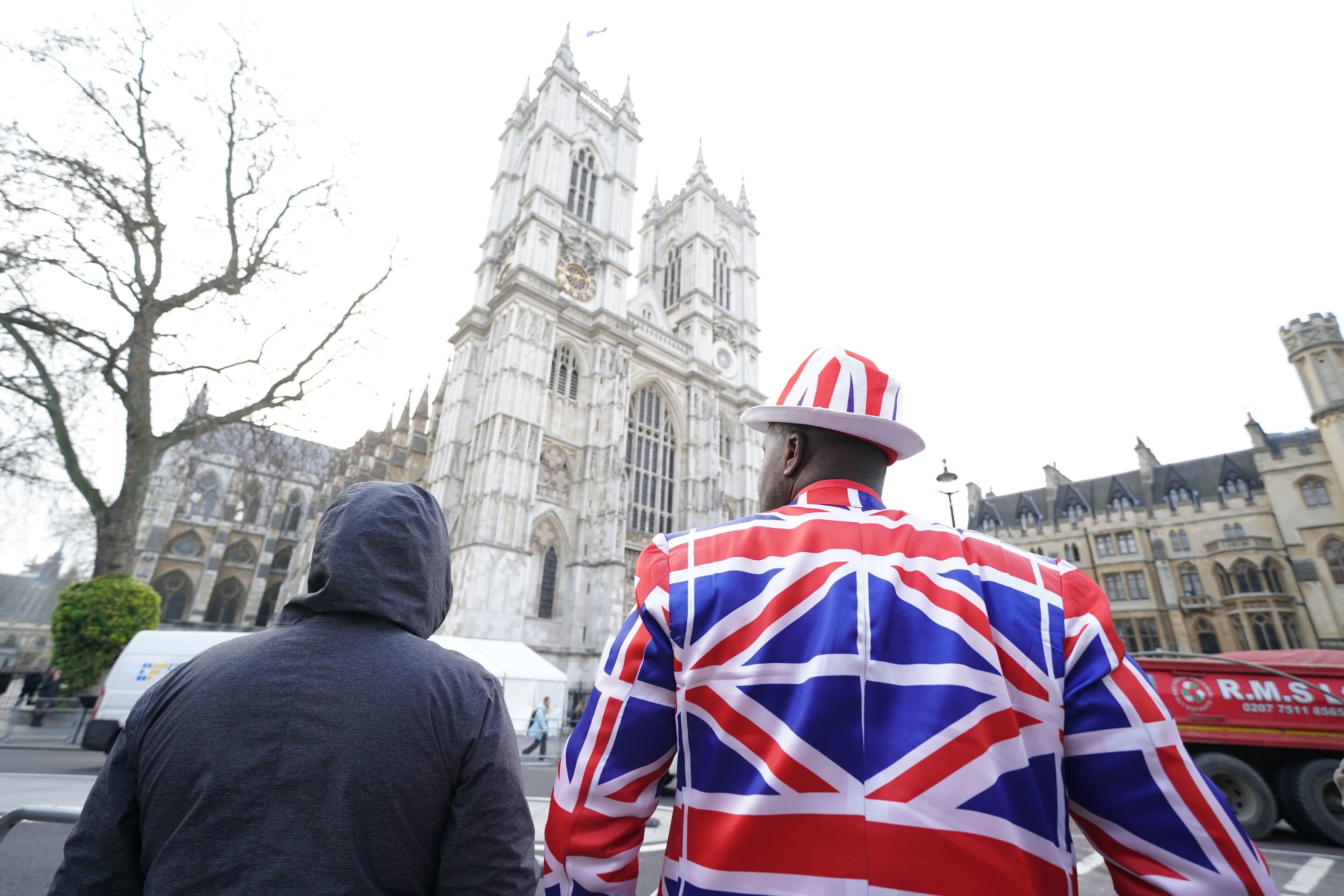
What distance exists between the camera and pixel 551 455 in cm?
2458

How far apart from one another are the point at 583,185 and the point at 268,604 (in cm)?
3237

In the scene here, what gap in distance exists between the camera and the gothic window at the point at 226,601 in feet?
114

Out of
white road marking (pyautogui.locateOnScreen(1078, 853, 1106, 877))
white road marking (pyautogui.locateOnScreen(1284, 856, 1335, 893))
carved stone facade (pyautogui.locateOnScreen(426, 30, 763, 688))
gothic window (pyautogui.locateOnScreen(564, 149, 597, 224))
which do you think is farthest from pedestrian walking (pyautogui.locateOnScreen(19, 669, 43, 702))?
gothic window (pyautogui.locateOnScreen(564, 149, 597, 224))

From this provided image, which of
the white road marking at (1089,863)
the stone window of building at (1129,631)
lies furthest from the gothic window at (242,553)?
the stone window of building at (1129,631)

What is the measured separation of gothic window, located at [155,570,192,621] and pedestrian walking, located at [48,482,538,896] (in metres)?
43.2

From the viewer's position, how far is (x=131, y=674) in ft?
32.2

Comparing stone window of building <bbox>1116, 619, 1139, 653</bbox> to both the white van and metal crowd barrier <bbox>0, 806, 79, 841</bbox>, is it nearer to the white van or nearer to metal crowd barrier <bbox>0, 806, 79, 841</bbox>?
the white van

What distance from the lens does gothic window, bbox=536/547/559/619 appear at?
23.1 meters

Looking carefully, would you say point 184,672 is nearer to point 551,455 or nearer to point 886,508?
point 886,508

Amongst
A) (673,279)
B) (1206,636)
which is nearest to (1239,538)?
(1206,636)

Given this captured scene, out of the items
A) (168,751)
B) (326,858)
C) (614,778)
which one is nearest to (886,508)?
(614,778)

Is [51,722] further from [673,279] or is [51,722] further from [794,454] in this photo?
[673,279]

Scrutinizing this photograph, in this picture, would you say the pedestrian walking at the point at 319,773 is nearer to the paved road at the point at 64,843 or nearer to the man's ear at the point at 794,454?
the man's ear at the point at 794,454

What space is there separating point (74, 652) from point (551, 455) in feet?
50.6
